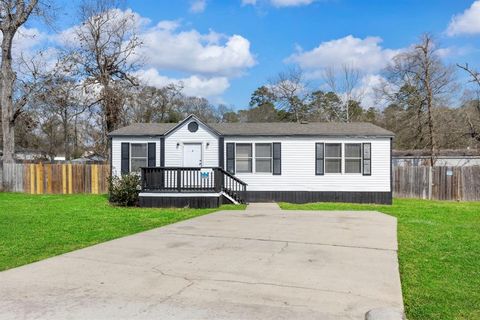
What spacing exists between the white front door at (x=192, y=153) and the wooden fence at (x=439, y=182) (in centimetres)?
966

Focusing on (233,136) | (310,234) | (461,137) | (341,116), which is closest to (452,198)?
(461,137)

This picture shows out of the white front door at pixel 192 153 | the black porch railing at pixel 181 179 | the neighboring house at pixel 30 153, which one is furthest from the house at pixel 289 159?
the neighboring house at pixel 30 153

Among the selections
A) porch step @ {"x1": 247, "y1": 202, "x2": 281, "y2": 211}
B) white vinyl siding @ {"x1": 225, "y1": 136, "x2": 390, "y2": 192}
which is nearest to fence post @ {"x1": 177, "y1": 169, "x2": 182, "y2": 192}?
porch step @ {"x1": 247, "y1": 202, "x2": 281, "y2": 211}

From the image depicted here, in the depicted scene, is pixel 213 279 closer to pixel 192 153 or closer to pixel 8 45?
pixel 192 153

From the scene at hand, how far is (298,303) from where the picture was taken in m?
4.86

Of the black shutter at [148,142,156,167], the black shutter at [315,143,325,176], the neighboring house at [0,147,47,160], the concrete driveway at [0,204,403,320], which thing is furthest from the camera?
the neighboring house at [0,147,47,160]

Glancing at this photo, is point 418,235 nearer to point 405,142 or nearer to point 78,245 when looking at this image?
point 78,245

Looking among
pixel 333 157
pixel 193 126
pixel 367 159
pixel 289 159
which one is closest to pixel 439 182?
pixel 367 159

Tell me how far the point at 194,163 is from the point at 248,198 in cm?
281

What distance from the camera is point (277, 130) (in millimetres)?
19969

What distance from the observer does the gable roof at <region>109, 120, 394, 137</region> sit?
19250mm

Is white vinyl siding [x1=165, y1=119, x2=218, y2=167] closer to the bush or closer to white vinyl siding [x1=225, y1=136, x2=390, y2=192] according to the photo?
white vinyl siding [x1=225, y1=136, x2=390, y2=192]

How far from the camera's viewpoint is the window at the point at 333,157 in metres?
19.4

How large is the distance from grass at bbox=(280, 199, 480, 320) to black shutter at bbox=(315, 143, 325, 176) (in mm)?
6735
